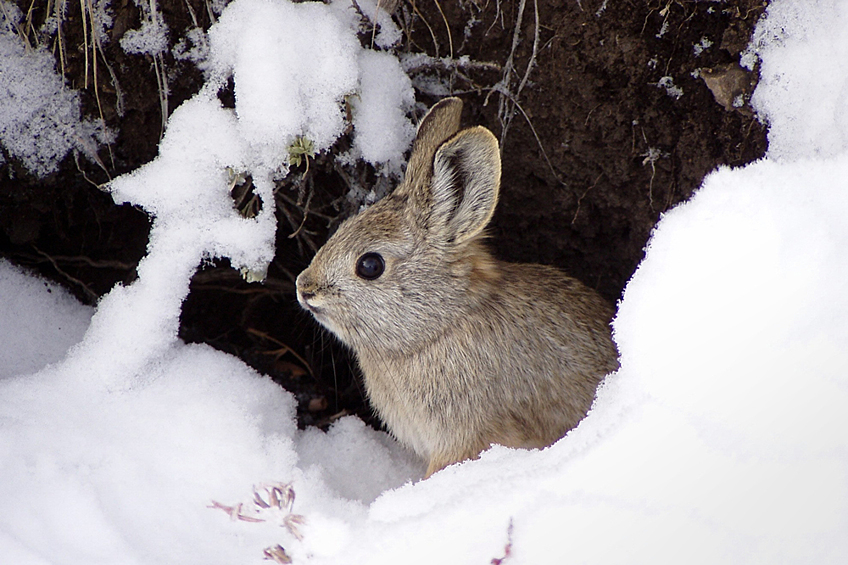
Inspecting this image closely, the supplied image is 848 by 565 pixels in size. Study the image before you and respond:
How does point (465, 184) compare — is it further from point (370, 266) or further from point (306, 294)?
point (306, 294)

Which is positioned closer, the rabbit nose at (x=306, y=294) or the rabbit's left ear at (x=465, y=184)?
the rabbit's left ear at (x=465, y=184)

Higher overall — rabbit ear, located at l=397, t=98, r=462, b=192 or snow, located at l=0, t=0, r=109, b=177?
rabbit ear, located at l=397, t=98, r=462, b=192

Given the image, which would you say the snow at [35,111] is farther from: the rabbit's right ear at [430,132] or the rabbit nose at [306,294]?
the rabbit's right ear at [430,132]

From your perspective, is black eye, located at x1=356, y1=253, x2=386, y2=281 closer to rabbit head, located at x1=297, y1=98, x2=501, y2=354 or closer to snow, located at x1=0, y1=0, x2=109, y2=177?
rabbit head, located at x1=297, y1=98, x2=501, y2=354

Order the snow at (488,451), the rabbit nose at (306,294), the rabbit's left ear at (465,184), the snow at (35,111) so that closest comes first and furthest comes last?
the snow at (488,451), the rabbit's left ear at (465,184), the rabbit nose at (306,294), the snow at (35,111)

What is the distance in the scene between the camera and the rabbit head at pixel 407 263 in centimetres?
279

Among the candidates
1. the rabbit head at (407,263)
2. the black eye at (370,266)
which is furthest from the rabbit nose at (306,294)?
the black eye at (370,266)

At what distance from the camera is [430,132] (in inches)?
113

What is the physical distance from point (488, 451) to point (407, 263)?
861 mm

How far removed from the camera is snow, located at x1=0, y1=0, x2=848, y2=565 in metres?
1.61

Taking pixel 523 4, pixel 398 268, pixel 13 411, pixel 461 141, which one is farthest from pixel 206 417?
pixel 523 4

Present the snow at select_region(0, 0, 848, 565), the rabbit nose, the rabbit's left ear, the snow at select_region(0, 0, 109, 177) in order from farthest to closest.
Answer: the snow at select_region(0, 0, 109, 177) < the rabbit nose < the rabbit's left ear < the snow at select_region(0, 0, 848, 565)

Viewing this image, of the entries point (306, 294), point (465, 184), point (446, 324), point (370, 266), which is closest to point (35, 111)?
point (306, 294)

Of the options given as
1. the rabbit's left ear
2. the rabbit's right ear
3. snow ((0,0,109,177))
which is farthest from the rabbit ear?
snow ((0,0,109,177))
